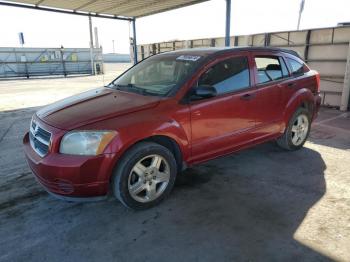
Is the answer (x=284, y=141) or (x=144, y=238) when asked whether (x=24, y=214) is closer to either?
(x=144, y=238)

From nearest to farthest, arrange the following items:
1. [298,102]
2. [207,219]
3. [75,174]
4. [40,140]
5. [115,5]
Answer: [75,174] < [207,219] < [40,140] < [298,102] < [115,5]

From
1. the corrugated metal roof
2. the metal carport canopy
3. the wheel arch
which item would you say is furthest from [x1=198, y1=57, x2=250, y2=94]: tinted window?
the corrugated metal roof

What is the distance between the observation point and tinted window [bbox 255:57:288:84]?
427cm

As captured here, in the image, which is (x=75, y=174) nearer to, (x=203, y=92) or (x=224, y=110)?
(x=203, y=92)

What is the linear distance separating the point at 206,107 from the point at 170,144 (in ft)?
2.02

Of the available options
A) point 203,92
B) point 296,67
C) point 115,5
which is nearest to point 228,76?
point 203,92

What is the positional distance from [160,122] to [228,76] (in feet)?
4.13

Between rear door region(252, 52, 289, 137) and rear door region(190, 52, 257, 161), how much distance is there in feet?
0.53

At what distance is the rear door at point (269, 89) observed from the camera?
13.8ft

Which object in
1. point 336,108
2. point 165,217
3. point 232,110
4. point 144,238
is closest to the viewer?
point 144,238

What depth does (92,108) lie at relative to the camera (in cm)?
335

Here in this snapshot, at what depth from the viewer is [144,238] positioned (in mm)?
2820

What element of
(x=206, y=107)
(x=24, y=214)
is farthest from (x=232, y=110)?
(x=24, y=214)

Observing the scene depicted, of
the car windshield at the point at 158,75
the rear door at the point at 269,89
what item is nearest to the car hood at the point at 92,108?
the car windshield at the point at 158,75
